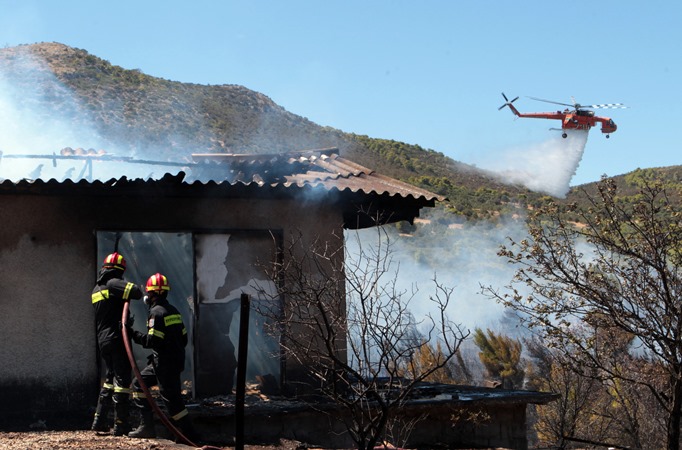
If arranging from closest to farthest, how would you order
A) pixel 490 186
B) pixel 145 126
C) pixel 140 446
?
1. pixel 140 446
2. pixel 145 126
3. pixel 490 186

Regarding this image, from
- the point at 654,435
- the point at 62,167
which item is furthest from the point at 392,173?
the point at 62,167

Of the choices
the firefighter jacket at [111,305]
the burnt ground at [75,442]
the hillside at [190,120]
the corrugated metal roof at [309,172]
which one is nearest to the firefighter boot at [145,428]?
the burnt ground at [75,442]

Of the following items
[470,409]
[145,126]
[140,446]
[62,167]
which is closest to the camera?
[140,446]

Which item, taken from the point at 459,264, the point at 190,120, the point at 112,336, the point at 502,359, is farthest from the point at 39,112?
the point at 112,336

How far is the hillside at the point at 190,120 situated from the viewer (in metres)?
48.5

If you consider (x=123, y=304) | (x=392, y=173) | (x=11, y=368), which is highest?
(x=392, y=173)

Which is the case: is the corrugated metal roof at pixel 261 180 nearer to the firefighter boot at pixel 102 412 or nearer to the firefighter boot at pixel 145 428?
the firefighter boot at pixel 102 412

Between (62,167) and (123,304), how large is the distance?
218 inches

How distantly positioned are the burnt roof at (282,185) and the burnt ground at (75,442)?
2857 mm

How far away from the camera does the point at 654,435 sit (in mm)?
18812

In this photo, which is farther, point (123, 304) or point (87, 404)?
point (87, 404)

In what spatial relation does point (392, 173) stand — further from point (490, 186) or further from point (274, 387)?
point (274, 387)

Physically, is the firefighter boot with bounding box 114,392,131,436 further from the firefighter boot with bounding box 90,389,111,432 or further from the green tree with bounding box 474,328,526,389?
the green tree with bounding box 474,328,526,389

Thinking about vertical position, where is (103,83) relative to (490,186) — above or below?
above
